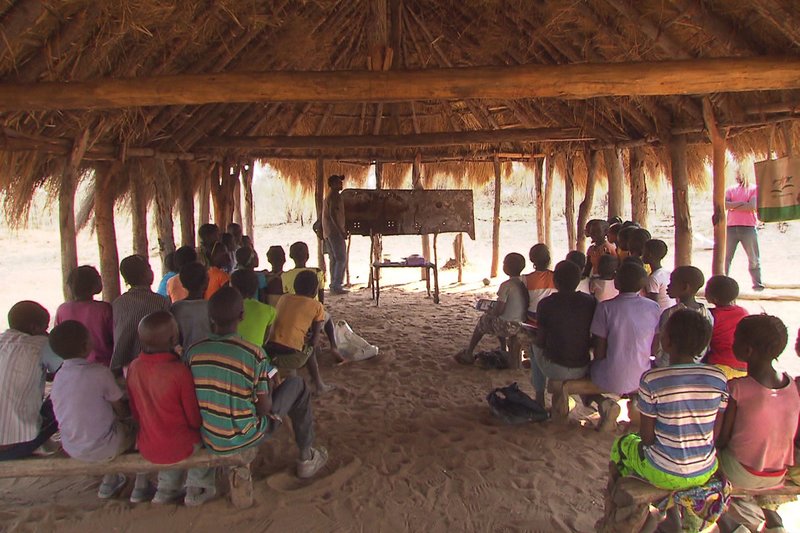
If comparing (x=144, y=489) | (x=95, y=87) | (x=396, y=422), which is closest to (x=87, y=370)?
(x=144, y=489)

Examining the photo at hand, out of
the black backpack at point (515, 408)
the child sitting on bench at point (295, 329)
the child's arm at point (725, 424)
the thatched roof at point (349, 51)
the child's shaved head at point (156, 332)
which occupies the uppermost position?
the thatched roof at point (349, 51)

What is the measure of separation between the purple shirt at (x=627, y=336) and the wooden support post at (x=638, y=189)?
4838 mm

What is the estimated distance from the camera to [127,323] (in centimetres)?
351

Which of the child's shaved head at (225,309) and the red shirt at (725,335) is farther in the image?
the red shirt at (725,335)

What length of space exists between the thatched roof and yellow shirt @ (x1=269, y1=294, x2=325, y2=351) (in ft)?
6.99

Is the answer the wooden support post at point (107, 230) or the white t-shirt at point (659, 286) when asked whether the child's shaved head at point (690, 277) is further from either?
the wooden support post at point (107, 230)

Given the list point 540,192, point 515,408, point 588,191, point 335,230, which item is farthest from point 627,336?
point 540,192

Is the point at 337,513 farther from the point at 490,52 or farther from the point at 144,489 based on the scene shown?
the point at 490,52

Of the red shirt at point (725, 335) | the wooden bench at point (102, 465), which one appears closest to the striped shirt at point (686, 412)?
the red shirt at point (725, 335)

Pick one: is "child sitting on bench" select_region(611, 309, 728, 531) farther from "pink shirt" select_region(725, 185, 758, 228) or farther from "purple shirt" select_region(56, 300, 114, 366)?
"pink shirt" select_region(725, 185, 758, 228)

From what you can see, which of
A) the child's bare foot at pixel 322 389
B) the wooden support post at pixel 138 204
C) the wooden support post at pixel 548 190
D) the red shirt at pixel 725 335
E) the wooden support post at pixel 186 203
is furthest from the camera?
the wooden support post at pixel 548 190

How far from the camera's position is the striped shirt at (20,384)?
2.76 m

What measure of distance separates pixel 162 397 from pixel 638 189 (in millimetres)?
7289

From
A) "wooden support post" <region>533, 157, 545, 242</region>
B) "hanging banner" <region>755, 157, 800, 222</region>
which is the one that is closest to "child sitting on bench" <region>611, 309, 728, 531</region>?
"hanging banner" <region>755, 157, 800, 222</region>
